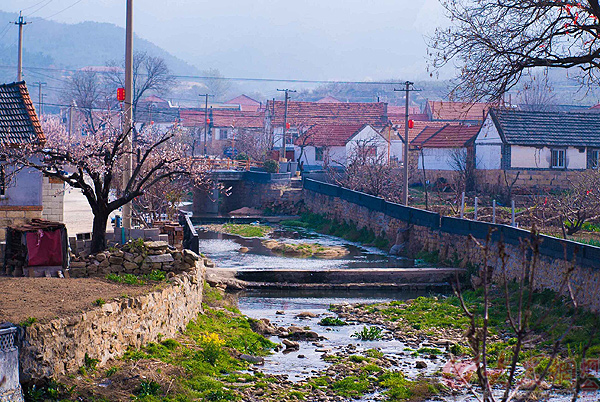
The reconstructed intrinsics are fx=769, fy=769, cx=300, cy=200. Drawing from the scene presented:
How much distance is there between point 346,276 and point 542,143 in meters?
25.3

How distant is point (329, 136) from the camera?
69.8 meters

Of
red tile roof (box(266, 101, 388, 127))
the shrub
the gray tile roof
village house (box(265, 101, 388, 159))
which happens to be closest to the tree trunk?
the shrub

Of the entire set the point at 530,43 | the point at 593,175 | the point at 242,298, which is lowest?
the point at 242,298

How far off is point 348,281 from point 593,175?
15.6 m

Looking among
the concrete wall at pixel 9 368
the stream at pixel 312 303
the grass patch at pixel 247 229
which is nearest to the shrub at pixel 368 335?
the stream at pixel 312 303

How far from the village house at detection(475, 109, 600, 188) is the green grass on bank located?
11.2 m

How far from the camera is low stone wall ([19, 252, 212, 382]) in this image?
10773mm

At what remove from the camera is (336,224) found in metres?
43.5

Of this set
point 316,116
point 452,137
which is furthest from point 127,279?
point 316,116

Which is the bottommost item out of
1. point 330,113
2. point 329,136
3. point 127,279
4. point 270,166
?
point 127,279

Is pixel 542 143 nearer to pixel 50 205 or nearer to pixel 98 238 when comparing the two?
pixel 50 205

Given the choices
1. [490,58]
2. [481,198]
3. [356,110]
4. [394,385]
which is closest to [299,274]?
[394,385]

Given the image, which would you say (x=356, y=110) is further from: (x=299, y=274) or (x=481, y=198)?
(x=299, y=274)

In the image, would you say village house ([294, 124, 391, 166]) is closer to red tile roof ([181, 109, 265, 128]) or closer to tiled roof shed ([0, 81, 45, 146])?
red tile roof ([181, 109, 265, 128])
